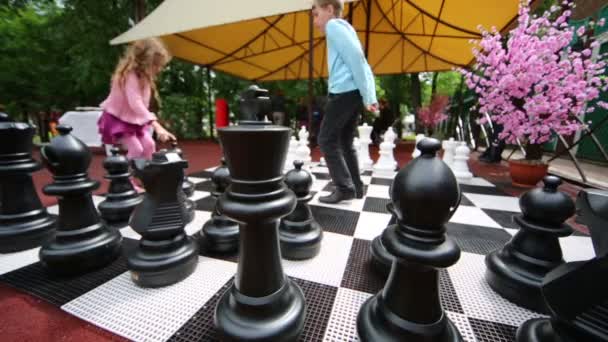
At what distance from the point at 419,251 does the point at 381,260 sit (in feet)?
1.21

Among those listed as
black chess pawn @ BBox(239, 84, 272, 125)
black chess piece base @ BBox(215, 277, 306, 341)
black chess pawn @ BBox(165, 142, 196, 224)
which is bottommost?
black chess piece base @ BBox(215, 277, 306, 341)

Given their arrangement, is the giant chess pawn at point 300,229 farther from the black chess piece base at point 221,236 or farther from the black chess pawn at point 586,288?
the black chess pawn at point 586,288

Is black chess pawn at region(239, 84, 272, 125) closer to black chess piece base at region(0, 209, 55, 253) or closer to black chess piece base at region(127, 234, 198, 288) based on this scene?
black chess piece base at region(127, 234, 198, 288)

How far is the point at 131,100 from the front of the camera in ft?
5.21

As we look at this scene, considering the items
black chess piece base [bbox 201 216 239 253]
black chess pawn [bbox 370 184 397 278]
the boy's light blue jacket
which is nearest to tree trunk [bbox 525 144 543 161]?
the boy's light blue jacket

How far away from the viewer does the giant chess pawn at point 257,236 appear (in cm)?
53

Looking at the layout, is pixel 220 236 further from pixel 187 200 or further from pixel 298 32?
pixel 298 32

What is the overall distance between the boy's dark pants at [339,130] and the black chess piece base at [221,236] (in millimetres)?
767

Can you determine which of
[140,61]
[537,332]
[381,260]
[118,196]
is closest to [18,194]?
[118,196]

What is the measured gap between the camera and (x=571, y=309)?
0.45 metres

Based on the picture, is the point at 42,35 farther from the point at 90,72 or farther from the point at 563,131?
the point at 563,131

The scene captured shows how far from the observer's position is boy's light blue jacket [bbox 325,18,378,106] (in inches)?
54.7

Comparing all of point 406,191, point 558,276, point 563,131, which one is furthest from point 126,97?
point 563,131

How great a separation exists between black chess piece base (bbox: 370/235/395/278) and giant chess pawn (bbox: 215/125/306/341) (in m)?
0.32
